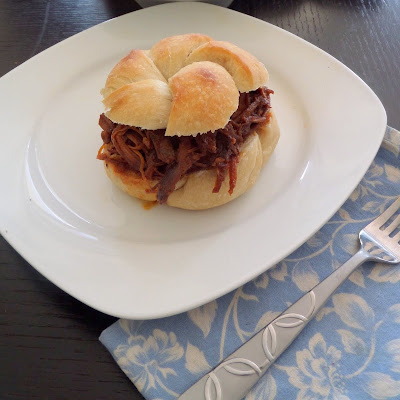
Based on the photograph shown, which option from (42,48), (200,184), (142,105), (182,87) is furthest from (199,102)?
(42,48)

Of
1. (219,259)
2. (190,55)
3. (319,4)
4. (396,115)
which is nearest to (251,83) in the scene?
(190,55)

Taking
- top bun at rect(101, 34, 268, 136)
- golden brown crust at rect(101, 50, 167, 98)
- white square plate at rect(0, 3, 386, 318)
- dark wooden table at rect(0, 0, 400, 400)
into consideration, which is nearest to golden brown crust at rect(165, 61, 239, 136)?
top bun at rect(101, 34, 268, 136)

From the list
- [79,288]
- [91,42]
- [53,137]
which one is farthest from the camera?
[91,42]

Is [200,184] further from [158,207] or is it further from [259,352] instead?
[259,352]

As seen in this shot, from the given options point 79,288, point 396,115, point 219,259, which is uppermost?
point 396,115

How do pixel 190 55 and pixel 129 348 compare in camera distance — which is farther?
pixel 190 55

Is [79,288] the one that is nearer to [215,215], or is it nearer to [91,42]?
[215,215]
